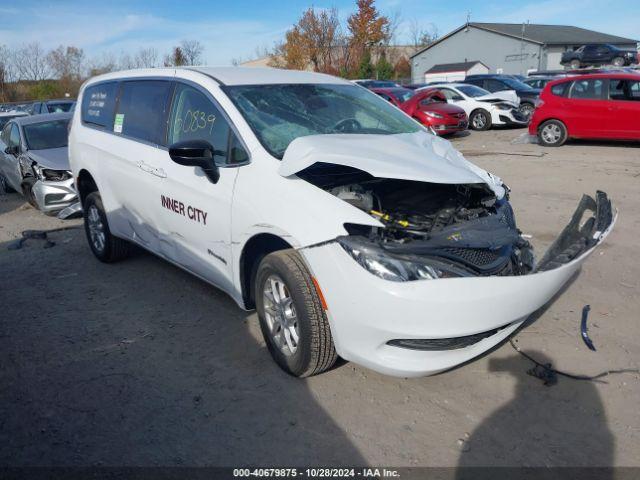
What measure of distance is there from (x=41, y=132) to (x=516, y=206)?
777cm

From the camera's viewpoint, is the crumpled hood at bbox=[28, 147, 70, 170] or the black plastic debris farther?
the crumpled hood at bbox=[28, 147, 70, 170]

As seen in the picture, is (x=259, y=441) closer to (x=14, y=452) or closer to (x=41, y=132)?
(x=14, y=452)

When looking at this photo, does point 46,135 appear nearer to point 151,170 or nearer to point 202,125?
point 151,170

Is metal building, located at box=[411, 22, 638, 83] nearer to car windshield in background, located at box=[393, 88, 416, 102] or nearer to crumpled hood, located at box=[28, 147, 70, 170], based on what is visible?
car windshield in background, located at box=[393, 88, 416, 102]

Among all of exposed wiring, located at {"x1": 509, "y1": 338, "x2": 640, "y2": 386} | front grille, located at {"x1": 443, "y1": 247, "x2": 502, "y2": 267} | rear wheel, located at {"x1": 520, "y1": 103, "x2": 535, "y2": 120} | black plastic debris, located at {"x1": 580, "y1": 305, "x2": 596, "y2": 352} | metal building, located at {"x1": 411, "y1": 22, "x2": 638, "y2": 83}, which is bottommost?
exposed wiring, located at {"x1": 509, "y1": 338, "x2": 640, "y2": 386}

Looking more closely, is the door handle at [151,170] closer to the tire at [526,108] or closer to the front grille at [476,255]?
the front grille at [476,255]

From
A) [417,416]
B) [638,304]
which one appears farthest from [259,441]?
[638,304]

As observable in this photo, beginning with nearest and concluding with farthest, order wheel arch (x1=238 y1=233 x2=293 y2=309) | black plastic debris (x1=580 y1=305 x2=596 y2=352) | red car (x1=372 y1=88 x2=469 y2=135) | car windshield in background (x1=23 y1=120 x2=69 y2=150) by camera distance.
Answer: wheel arch (x1=238 y1=233 x2=293 y2=309), black plastic debris (x1=580 y1=305 x2=596 y2=352), car windshield in background (x1=23 y1=120 x2=69 y2=150), red car (x1=372 y1=88 x2=469 y2=135)

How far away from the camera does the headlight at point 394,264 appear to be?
2783 mm

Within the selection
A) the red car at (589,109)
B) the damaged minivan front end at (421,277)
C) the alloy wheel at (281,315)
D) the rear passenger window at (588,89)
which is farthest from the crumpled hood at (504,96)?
the alloy wheel at (281,315)

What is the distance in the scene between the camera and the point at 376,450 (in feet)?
9.05

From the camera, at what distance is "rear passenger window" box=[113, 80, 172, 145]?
445 centimetres

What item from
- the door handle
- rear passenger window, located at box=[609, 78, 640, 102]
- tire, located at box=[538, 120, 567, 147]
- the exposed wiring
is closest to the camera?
the exposed wiring

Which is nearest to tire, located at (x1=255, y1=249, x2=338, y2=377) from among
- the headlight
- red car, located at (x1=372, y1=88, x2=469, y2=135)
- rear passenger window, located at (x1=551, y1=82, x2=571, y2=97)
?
the headlight
